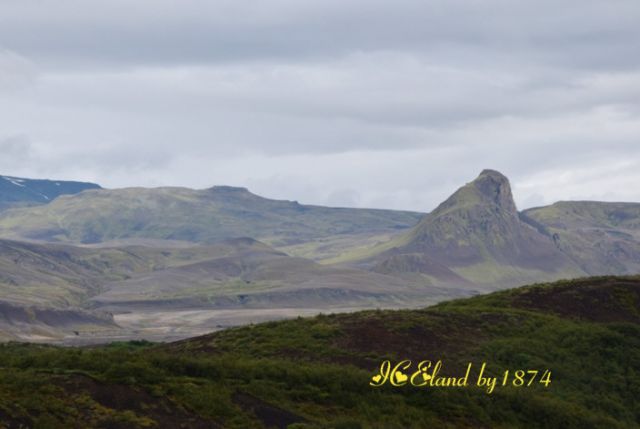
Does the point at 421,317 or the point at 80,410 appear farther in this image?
the point at 421,317

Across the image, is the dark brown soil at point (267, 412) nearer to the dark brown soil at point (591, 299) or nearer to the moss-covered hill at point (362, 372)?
the moss-covered hill at point (362, 372)

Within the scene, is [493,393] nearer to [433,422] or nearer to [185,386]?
[433,422]

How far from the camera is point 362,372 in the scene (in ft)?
222

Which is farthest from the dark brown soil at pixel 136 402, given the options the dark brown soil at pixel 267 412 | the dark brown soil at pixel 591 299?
the dark brown soil at pixel 591 299

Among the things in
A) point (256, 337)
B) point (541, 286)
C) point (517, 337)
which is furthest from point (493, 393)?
point (541, 286)

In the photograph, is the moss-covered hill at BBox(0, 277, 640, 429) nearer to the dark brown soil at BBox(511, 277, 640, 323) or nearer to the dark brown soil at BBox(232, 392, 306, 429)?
the dark brown soil at BBox(232, 392, 306, 429)

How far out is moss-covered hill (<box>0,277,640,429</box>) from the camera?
5131 centimetres

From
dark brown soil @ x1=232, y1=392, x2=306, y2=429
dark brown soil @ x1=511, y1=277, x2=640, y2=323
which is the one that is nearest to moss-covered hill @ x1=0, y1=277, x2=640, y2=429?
dark brown soil @ x1=232, y1=392, x2=306, y2=429

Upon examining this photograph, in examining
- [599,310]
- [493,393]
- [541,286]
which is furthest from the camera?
[541,286]

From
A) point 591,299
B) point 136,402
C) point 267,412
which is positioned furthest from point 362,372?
point 591,299

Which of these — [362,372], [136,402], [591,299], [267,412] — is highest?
[591,299]

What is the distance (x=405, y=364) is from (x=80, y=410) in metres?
32.5

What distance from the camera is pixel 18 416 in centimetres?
4544

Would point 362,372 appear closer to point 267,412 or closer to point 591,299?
point 267,412
